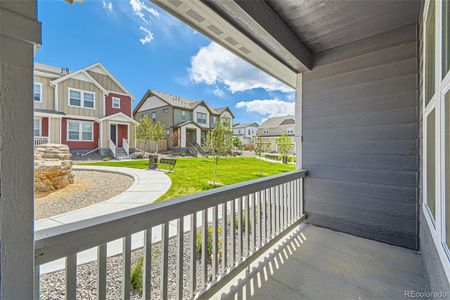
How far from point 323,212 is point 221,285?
78.4 inches

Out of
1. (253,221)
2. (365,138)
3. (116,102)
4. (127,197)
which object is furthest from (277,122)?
(253,221)

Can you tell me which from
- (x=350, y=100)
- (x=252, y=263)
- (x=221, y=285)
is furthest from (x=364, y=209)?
(x=221, y=285)

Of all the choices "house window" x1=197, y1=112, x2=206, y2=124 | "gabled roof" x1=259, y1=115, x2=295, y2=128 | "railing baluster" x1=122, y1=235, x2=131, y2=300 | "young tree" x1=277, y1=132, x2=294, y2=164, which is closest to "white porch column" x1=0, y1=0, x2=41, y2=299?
"railing baluster" x1=122, y1=235, x2=131, y2=300

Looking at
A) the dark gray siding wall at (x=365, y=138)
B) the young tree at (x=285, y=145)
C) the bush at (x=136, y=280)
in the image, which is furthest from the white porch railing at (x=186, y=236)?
the young tree at (x=285, y=145)

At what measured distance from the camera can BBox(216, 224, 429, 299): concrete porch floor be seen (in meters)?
1.69

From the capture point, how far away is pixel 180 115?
11.7 metres

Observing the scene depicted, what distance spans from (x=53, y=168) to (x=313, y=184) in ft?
15.6

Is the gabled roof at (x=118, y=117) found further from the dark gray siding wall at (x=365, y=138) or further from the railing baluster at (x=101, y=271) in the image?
the railing baluster at (x=101, y=271)

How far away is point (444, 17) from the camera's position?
1081 mm

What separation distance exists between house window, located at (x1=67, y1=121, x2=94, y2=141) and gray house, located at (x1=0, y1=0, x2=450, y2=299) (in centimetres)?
267

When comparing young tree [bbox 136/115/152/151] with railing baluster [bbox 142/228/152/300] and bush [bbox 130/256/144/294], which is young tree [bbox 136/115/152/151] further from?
railing baluster [bbox 142/228/152/300]

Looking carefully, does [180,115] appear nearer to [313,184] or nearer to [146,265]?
[313,184]

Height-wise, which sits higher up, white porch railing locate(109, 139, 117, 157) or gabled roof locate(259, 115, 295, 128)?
gabled roof locate(259, 115, 295, 128)

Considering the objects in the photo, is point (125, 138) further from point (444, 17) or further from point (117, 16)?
point (444, 17)
